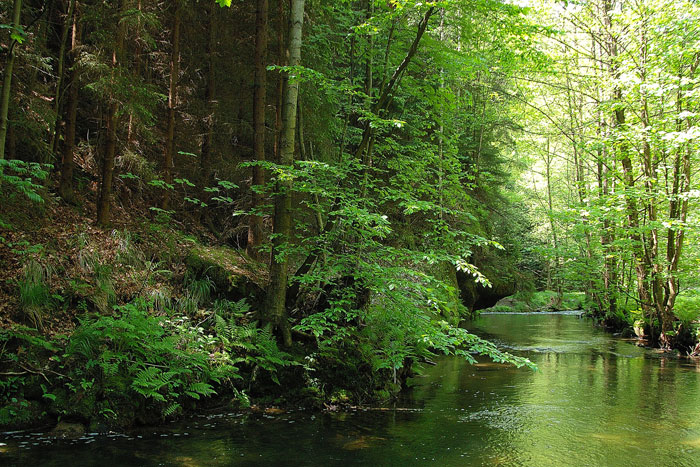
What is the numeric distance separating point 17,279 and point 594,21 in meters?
17.2

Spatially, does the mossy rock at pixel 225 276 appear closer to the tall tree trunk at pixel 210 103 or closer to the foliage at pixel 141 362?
the foliage at pixel 141 362

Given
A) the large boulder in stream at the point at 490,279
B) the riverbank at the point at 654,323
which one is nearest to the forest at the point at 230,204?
the riverbank at the point at 654,323

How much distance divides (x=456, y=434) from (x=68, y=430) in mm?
4996

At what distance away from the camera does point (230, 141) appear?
12.4 metres

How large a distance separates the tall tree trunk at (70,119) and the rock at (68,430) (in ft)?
15.1

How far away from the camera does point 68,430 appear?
5.46m

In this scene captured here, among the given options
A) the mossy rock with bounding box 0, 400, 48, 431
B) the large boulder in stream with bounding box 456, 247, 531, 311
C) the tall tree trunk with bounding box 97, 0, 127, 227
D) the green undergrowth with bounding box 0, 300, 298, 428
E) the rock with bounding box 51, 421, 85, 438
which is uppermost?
the tall tree trunk with bounding box 97, 0, 127, 227

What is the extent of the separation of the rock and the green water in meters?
0.16

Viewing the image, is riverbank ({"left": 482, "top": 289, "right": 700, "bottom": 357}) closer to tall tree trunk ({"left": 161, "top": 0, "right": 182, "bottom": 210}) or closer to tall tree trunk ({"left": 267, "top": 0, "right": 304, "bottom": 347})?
tall tree trunk ({"left": 267, "top": 0, "right": 304, "bottom": 347})

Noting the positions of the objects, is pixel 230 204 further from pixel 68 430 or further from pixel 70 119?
pixel 68 430

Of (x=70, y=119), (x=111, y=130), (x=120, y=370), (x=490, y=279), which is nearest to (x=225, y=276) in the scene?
(x=120, y=370)

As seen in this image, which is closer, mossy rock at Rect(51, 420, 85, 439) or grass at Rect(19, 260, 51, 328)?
mossy rock at Rect(51, 420, 85, 439)

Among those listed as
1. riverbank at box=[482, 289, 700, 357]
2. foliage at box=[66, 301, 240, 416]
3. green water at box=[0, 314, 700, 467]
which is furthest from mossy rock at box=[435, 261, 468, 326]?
foliage at box=[66, 301, 240, 416]

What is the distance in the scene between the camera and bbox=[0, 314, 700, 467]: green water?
5.21 meters
